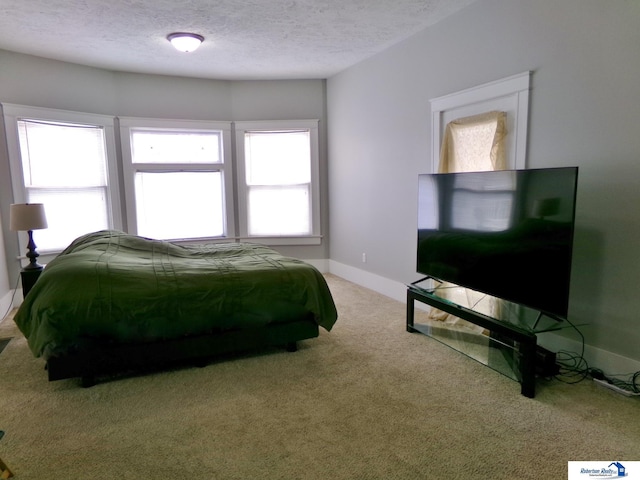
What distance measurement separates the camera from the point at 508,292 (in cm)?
267

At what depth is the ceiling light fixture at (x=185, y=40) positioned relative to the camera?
3.76 meters

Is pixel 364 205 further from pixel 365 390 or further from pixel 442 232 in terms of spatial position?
pixel 365 390

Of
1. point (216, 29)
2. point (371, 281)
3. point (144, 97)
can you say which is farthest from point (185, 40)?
point (371, 281)

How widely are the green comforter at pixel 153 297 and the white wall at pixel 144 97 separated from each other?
2.13 m

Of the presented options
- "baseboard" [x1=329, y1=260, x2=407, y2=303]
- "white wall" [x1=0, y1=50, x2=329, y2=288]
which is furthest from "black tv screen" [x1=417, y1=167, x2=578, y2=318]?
"white wall" [x1=0, y1=50, x2=329, y2=288]

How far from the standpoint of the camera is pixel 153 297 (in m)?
2.59

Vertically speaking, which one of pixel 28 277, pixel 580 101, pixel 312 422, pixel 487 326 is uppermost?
pixel 580 101

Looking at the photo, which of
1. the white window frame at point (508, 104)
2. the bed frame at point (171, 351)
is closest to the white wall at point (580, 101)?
the white window frame at point (508, 104)

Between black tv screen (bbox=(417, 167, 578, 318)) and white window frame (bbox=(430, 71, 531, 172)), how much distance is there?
43 centimetres

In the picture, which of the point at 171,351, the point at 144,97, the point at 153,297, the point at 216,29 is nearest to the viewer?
the point at 153,297

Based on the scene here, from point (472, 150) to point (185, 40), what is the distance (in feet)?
9.39

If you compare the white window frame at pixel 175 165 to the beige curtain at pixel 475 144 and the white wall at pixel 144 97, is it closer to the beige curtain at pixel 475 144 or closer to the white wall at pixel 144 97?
the white wall at pixel 144 97

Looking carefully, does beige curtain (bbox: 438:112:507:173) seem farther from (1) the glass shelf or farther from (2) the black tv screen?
(1) the glass shelf

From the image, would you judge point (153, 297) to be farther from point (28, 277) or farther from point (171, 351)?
point (28, 277)
